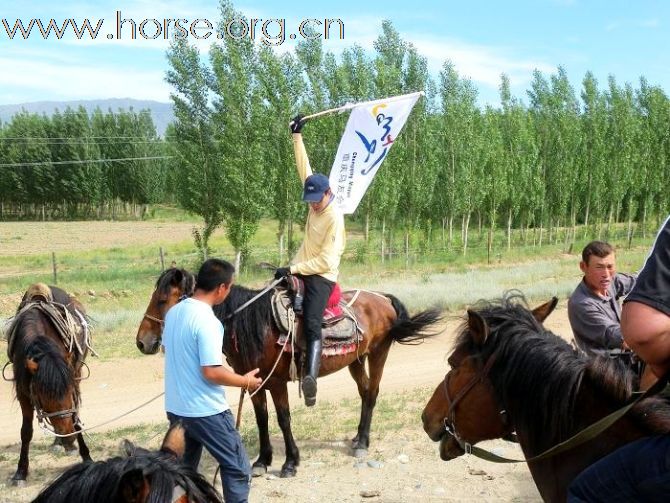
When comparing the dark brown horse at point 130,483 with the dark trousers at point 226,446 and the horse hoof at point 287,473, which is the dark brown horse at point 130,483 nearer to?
the dark trousers at point 226,446

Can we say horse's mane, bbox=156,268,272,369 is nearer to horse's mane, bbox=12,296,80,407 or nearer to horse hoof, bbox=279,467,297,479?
horse hoof, bbox=279,467,297,479

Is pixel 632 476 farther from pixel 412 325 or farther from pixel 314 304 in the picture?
pixel 412 325

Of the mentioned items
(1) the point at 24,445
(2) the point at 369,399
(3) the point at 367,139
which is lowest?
(1) the point at 24,445

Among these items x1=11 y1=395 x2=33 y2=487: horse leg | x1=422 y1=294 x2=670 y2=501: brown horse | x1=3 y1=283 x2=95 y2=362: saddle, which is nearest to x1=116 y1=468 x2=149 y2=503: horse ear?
x1=422 y1=294 x2=670 y2=501: brown horse

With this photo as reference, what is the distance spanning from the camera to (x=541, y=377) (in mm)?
3146

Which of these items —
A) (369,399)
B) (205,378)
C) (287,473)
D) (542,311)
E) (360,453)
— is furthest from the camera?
(369,399)

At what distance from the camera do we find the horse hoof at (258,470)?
21.5ft

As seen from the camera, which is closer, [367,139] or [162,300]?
[162,300]

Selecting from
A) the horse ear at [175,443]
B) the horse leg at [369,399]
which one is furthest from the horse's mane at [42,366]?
the horse ear at [175,443]

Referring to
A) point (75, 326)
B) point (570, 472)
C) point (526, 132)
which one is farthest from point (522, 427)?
point (526, 132)

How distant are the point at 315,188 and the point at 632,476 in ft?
14.8

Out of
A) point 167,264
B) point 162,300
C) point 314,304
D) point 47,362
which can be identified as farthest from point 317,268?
point 167,264

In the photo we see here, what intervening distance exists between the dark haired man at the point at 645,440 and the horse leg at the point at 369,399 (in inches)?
192

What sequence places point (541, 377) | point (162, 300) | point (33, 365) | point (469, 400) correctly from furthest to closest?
Answer: point (162, 300) → point (33, 365) → point (469, 400) → point (541, 377)
